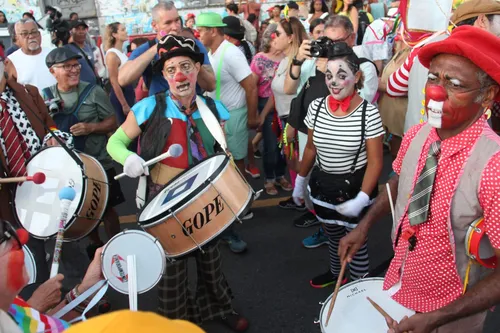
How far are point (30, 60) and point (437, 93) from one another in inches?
189

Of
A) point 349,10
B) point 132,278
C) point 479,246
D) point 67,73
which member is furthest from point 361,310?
point 349,10

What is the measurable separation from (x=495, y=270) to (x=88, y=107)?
10.5ft

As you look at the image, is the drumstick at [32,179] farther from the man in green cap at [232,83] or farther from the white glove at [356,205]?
the man in green cap at [232,83]

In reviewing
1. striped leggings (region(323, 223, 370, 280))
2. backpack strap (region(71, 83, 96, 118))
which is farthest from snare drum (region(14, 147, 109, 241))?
striped leggings (region(323, 223, 370, 280))

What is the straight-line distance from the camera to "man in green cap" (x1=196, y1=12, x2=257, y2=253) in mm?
4422

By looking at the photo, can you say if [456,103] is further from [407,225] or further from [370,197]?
[370,197]

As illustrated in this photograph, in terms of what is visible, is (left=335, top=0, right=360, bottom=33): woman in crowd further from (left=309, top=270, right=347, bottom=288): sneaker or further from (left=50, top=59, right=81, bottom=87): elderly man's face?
(left=309, top=270, right=347, bottom=288): sneaker

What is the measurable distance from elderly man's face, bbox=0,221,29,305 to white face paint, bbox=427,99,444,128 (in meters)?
1.43

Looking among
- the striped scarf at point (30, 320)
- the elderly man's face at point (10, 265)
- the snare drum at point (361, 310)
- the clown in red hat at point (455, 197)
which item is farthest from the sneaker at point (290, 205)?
the elderly man's face at point (10, 265)

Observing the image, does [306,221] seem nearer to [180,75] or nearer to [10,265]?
[180,75]

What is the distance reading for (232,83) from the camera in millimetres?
4504

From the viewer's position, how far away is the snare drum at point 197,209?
2268mm

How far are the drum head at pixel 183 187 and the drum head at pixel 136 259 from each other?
7.7 inches

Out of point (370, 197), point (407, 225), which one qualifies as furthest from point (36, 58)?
point (407, 225)
